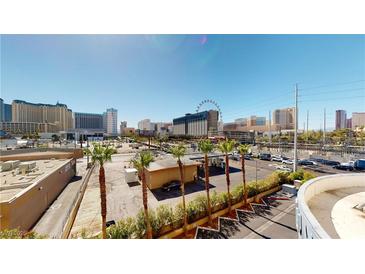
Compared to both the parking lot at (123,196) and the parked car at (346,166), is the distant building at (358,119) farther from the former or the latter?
the parking lot at (123,196)

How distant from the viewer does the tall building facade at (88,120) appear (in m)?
124

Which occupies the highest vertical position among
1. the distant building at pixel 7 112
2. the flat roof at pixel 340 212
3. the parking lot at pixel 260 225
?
the distant building at pixel 7 112

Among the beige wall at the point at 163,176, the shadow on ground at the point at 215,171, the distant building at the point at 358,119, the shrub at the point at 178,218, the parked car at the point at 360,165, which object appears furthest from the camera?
the distant building at the point at 358,119

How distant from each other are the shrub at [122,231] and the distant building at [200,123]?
85766 millimetres

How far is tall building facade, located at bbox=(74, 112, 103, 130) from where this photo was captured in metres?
124

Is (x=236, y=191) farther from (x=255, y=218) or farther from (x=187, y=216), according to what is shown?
(x=187, y=216)

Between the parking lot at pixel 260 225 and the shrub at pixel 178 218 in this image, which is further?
the shrub at pixel 178 218

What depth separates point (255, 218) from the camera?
13.1m

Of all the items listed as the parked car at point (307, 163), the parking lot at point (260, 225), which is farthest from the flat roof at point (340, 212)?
the parked car at point (307, 163)

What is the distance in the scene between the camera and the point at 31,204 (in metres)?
12.2

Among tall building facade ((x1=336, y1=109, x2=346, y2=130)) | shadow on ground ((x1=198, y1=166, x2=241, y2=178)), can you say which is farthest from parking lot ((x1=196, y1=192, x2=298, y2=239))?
tall building facade ((x1=336, y1=109, x2=346, y2=130))
